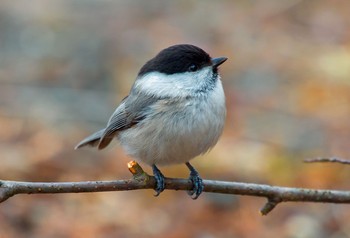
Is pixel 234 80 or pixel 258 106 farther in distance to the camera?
pixel 234 80

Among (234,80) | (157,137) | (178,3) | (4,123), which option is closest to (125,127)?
(157,137)

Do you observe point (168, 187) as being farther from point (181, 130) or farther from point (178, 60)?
point (178, 60)

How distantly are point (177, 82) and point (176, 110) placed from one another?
174 millimetres

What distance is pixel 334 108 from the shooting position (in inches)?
246

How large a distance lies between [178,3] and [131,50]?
167 cm

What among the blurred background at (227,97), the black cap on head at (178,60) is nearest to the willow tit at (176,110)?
the black cap on head at (178,60)

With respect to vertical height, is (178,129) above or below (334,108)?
above

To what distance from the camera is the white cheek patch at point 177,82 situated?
3286 millimetres

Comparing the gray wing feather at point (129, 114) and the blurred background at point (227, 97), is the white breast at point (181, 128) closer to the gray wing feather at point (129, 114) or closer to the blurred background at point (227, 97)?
the gray wing feather at point (129, 114)

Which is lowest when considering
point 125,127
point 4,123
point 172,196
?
point 172,196

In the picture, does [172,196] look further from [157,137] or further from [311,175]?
[157,137]

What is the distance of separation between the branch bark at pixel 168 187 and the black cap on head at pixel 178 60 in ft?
1.84

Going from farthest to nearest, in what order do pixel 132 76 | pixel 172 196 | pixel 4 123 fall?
pixel 132 76
pixel 4 123
pixel 172 196

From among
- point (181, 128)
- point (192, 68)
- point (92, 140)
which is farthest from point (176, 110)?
point (92, 140)
